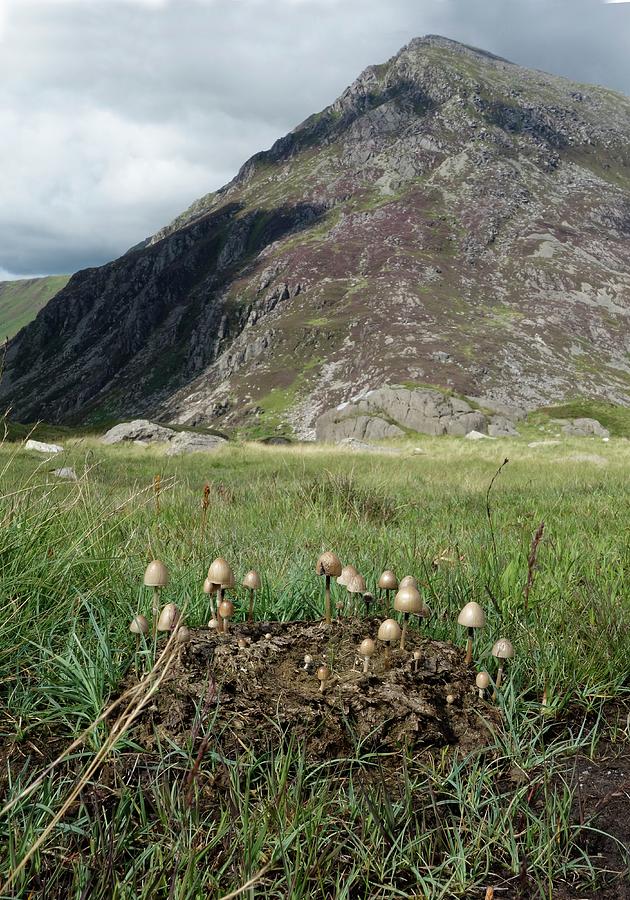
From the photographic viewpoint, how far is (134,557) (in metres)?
3.44

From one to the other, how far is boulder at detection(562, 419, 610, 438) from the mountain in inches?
708

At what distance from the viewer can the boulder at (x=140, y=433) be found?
32.6 metres

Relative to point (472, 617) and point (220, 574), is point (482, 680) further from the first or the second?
point (220, 574)

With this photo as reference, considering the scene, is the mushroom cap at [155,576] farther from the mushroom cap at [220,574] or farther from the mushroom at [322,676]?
the mushroom at [322,676]

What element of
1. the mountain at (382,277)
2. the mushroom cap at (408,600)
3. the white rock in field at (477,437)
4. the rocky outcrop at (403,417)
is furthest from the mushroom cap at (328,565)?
the mountain at (382,277)

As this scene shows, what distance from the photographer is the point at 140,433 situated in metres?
33.2

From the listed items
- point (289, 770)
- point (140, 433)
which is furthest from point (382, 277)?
point (289, 770)

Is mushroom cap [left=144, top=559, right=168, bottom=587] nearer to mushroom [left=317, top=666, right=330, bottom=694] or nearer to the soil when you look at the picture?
the soil

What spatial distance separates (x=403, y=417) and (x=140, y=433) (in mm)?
22028

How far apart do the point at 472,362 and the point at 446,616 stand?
76.2 m

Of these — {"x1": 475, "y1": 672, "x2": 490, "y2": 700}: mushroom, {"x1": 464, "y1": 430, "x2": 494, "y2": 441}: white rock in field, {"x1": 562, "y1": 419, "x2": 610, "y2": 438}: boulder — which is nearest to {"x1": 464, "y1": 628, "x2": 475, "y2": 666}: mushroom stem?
{"x1": 475, "y1": 672, "x2": 490, "y2": 700}: mushroom

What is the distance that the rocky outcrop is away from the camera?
43844 millimetres

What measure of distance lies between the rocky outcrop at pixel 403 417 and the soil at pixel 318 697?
40009 millimetres

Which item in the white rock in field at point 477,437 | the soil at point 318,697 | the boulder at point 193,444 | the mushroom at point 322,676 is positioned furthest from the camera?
the white rock in field at point 477,437
